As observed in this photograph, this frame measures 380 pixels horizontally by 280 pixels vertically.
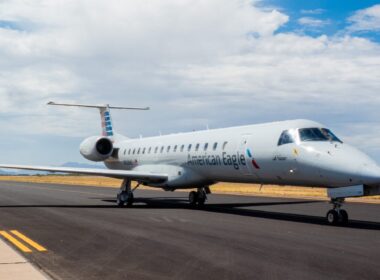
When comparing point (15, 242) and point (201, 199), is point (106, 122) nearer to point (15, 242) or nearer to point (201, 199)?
point (201, 199)

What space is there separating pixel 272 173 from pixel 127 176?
767cm

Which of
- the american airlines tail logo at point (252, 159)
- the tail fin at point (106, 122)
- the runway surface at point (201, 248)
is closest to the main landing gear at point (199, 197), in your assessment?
the american airlines tail logo at point (252, 159)

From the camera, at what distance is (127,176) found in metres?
21.3

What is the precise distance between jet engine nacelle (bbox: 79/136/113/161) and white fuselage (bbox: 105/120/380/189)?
3.09 metres

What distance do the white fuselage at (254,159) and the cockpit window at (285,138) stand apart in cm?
12

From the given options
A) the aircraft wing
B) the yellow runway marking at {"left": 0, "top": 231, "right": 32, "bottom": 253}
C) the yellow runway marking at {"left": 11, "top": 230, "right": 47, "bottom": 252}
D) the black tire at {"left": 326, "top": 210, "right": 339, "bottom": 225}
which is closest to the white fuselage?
the aircraft wing

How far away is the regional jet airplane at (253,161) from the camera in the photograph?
13250mm

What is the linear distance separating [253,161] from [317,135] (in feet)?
8.22

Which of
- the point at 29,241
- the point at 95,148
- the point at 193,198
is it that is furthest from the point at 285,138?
the point at 95,148

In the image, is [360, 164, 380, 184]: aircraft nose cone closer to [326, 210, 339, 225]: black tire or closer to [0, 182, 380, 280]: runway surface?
[0, 182, 380, 280]: runway surface

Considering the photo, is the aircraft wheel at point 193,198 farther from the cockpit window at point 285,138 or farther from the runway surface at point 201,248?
the cockpit window at point 285,138

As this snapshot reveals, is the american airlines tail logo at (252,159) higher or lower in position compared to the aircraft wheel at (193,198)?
higher

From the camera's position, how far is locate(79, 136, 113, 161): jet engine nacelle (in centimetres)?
2739

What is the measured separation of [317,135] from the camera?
581 inches
